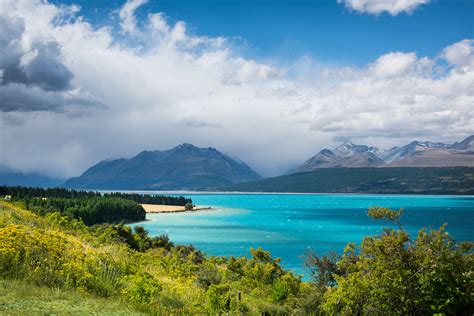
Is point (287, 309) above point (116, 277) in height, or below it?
below

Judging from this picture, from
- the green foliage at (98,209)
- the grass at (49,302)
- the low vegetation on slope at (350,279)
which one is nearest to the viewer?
the grass at (49,302)

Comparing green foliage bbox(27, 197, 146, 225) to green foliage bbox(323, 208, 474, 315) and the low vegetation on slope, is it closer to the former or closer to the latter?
the low vegetation on slope

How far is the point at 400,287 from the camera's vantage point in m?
12.6

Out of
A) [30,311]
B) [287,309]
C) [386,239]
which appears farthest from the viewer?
[287,309]

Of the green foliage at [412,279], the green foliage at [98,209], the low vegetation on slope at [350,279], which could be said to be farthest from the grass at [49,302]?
the green foliage at [98,209]

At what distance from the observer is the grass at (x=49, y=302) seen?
9695 mm

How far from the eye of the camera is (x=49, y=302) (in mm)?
10539

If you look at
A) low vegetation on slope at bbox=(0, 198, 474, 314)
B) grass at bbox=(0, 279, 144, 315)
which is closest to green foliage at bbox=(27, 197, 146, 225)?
low vegetation on slope at bbox=(0, 198, 474, 314)

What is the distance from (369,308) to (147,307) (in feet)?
22.1

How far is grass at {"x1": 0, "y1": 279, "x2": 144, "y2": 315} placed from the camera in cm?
970

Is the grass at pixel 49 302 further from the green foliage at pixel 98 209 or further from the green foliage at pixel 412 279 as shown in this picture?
the green foliage at pixel 98 209

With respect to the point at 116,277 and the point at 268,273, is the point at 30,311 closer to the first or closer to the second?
the point at 116,277

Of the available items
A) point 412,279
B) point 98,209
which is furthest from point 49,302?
point 98,209

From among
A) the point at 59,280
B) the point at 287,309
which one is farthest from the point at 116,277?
the point at 287,309
